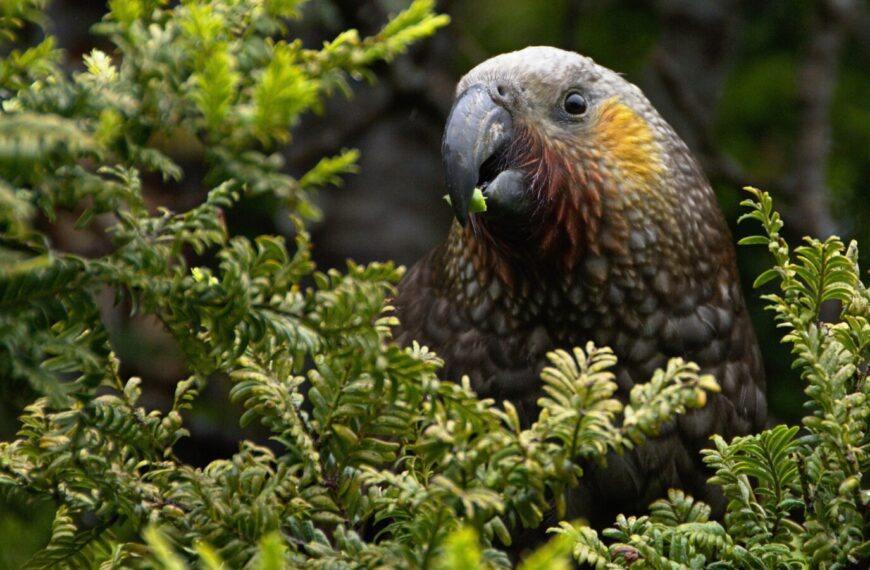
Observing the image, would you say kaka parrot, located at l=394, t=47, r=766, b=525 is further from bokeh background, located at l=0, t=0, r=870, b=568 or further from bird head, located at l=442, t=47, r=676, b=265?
bokeh background, located at l=0, t=0, r=870, b=568

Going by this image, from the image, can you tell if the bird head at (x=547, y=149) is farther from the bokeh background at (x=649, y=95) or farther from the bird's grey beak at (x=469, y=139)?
the bokeh background at (x=649, y=95)

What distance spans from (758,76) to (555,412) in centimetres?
401

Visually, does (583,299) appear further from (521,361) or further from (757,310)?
(757,310)

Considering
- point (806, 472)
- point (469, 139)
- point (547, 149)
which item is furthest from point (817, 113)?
point (806, 472)

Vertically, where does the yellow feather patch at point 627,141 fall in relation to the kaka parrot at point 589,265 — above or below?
above

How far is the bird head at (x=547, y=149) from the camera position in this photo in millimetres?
2510

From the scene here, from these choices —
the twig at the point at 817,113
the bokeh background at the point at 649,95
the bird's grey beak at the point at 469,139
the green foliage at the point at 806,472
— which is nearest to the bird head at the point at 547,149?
the bird's grey beak at the point at 469,139

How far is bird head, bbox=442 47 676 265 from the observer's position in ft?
8.23

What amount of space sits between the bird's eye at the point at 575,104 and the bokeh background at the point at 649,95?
1.56 meters

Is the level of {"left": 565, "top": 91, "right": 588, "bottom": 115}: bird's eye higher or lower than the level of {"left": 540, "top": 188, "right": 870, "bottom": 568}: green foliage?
higher

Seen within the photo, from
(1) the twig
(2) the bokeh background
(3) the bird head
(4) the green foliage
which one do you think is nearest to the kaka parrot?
(3) the bird head

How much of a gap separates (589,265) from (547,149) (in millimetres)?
304

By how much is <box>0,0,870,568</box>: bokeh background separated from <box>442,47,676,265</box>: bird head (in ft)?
4.82

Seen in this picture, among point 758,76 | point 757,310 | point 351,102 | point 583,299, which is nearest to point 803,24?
point 758,76
